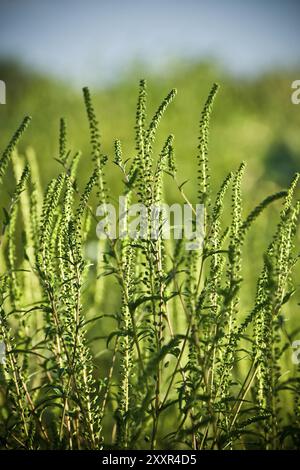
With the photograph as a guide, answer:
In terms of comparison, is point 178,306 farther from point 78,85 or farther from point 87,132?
point 78,85

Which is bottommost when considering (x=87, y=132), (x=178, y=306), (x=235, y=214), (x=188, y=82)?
(x=178, y=306)

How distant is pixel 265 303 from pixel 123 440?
652 mm

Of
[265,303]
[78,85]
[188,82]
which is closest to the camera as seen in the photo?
[265,303]

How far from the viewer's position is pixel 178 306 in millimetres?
2254

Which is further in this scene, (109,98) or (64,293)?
(109,98)

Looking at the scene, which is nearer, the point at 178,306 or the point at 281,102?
the point at 178,306

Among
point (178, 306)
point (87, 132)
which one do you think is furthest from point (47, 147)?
point (178, 306)

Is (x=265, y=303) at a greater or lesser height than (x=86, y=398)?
greater
